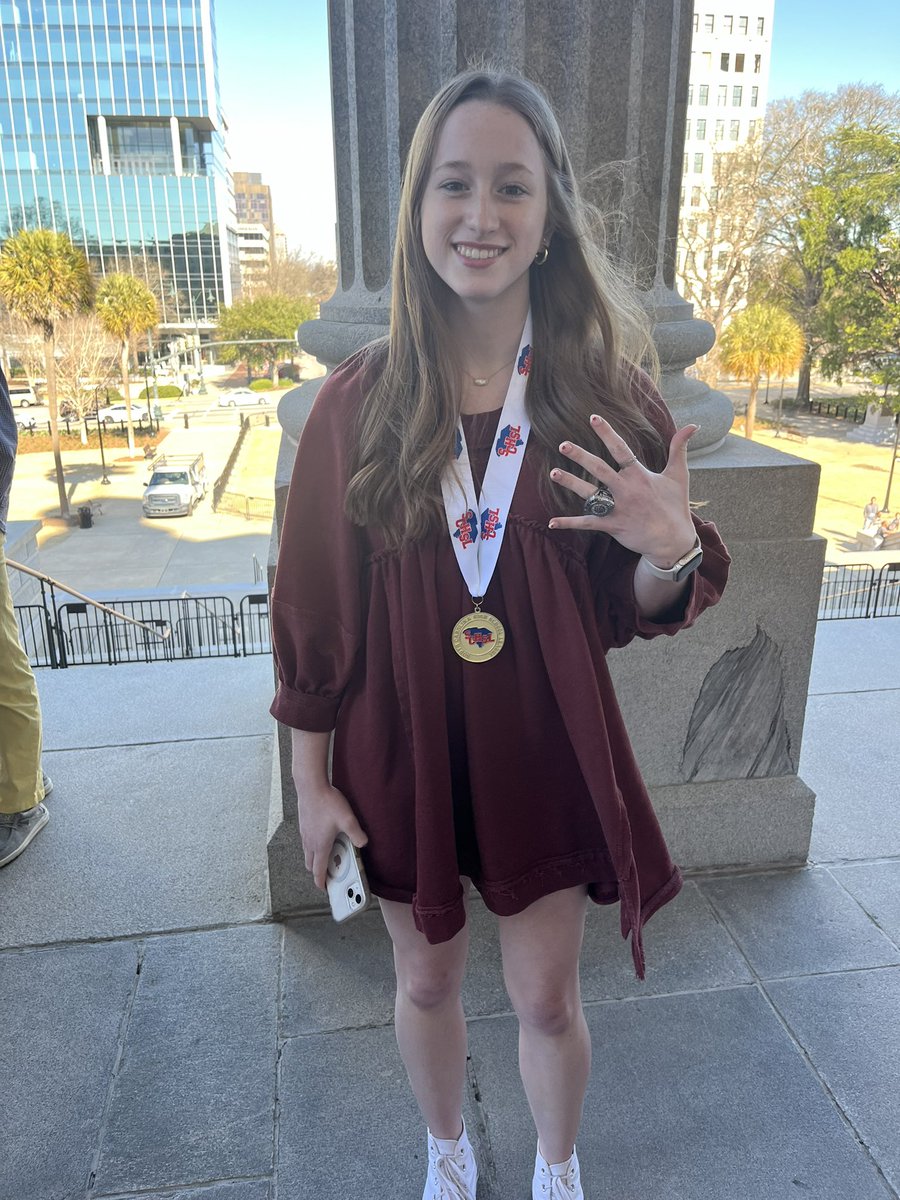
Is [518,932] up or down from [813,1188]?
up

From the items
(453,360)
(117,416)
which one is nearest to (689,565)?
(453,360)

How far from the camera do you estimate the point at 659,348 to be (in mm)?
3461

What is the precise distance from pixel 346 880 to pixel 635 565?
83 cm

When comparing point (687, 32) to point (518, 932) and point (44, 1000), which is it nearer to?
point (518, 932)

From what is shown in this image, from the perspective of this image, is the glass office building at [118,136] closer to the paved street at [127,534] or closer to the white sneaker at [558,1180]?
the paved street at [127,534]

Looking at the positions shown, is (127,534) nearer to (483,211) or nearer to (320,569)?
(320,569)

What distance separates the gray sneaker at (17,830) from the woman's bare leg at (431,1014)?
2.26m

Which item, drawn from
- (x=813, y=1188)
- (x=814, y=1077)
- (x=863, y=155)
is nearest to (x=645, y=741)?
(x=814, y=1077)

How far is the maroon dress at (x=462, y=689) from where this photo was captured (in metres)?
1.68

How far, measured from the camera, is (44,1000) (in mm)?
2879

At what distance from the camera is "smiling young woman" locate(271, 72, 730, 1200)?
5.30ft

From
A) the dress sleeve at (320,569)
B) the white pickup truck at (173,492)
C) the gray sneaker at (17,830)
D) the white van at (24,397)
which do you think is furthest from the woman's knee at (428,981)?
the white van at (24,397)

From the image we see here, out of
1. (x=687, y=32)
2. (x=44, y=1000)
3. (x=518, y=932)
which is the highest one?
(x=687, y=32)

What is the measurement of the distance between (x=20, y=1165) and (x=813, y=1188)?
76.7 inches
